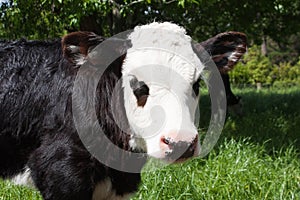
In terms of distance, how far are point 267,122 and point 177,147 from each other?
6785 millimetres

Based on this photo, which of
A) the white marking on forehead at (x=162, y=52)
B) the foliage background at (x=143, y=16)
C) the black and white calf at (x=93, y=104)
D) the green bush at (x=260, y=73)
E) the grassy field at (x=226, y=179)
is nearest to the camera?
the black and white calf at (x=93, y=104)

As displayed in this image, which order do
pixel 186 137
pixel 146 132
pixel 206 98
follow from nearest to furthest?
pixel 186 137, pixel 146 132, pixel 206 98

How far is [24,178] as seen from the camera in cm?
309

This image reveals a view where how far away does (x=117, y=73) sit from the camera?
2.88m

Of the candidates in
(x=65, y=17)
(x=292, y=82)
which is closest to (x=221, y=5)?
(x=65, y=17)

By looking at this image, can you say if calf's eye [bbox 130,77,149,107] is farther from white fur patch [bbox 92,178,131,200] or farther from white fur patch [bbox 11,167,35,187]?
white fur patch [bbox 11,167,35,187]

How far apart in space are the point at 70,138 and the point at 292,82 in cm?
2329

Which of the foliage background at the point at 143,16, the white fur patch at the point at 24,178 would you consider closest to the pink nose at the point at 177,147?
the white fur patch at the point at 24,178

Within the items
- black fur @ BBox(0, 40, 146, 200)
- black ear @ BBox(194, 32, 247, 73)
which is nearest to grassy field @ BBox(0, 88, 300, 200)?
black fur @ BBox(0, 40, 146, 200)

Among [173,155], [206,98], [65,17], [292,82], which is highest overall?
[173,155]

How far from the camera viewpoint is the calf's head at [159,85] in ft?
8.27

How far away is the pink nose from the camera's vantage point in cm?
246

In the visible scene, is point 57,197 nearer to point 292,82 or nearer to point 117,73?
point 117,73

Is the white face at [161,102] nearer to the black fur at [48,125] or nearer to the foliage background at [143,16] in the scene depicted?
the black fur at [48,125]
